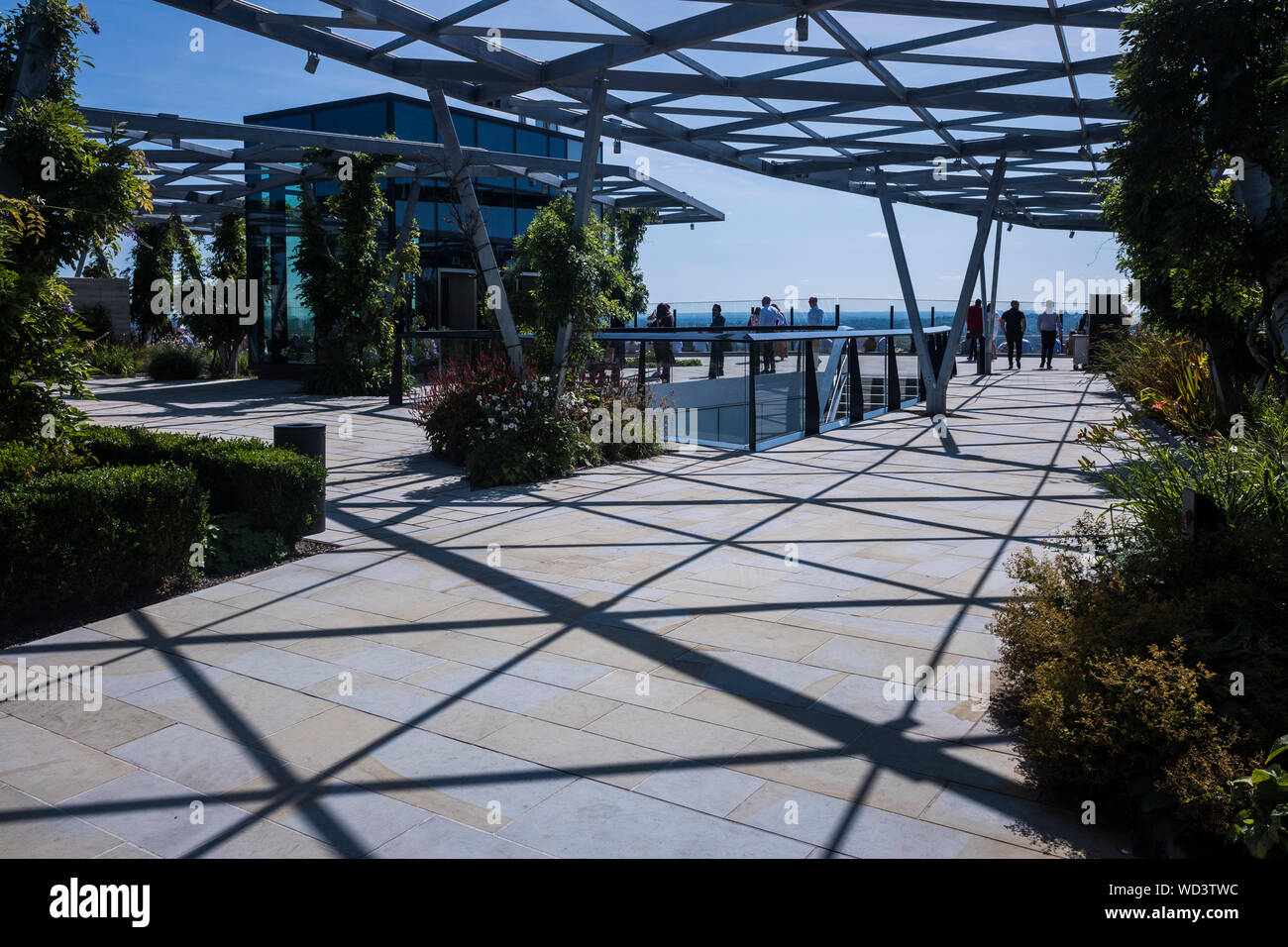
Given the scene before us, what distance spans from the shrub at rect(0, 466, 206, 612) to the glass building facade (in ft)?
53.6

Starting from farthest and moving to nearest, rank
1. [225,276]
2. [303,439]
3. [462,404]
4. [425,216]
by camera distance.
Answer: [425,216], [225,276], [462,404], [303,439]

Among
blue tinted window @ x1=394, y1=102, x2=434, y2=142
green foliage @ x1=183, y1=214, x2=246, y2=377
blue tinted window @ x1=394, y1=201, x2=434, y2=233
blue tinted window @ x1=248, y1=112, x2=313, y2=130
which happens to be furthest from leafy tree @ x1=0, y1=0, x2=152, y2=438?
blue tinted window @ x1=248, y1=112, x2=313, y2=130

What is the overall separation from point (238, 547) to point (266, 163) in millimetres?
17397

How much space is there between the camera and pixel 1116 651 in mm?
3756

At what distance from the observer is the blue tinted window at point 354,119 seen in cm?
2244

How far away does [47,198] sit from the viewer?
21.2ft

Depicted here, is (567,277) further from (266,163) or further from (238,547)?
(266,163)

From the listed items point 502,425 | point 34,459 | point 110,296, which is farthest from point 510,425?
point 110,296

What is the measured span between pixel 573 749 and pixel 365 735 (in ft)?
3.00

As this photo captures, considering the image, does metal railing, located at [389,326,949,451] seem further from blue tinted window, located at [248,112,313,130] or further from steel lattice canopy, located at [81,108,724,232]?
blue tinted window, located at [248,112,313,130]

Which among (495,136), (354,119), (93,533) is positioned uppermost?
(495,136)

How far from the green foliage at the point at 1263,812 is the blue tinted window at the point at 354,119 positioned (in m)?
22.7
